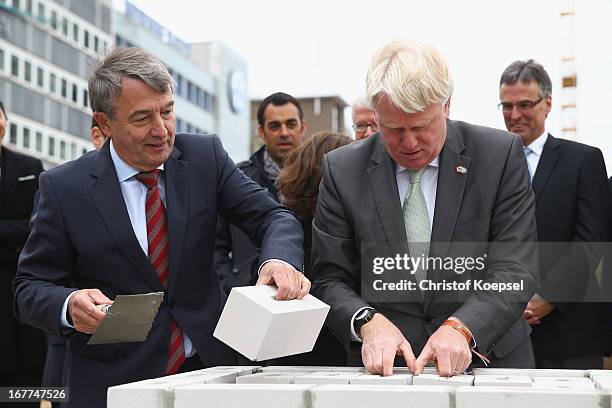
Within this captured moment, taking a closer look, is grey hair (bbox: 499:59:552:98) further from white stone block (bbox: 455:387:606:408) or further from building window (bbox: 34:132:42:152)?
building window (bbox: 34:132:42:152)

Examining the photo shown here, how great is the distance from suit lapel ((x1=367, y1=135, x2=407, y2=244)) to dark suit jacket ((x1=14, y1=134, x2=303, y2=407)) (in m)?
0.35

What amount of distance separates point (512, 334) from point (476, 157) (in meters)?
0.64

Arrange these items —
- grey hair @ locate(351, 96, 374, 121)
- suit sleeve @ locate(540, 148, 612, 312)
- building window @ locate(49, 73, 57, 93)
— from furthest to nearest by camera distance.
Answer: building window @ locate(49, 73, 57, 93) < grey hair @ locate(351, 96, 374, 121) < suit sleeve @ locate(540, 148, 612, 312)

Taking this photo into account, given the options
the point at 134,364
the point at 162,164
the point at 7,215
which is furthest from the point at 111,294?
the point at 7,215

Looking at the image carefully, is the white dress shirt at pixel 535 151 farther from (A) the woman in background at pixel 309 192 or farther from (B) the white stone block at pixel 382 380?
(B) the white stone block at pixel 382 380

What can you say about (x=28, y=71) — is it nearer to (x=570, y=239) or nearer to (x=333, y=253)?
(x=570, y=239)

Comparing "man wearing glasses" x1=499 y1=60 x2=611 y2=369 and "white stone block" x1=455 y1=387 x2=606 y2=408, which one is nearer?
"white stone block" x1=455 y1=387 x2=606 y2=408

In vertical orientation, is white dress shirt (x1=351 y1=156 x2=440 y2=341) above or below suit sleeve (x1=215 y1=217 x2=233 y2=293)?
above

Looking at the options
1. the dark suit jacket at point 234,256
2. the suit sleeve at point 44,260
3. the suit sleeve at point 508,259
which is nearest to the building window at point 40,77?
the dark suit jacket at point 234,256

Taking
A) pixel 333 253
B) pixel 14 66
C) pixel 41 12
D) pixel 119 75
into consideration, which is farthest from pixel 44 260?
pixel 41 12

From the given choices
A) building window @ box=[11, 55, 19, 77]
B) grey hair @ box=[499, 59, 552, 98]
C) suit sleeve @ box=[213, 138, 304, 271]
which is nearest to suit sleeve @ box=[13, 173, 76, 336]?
suit sleeve @ box=[213, 138, 304, 271]

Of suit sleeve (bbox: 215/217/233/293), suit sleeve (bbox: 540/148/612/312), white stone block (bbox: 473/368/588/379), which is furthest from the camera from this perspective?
suit sleeve (bbox: 215/217/233/293)

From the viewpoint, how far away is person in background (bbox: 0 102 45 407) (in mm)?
5680

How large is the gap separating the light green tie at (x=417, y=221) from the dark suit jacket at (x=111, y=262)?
0.42 m
